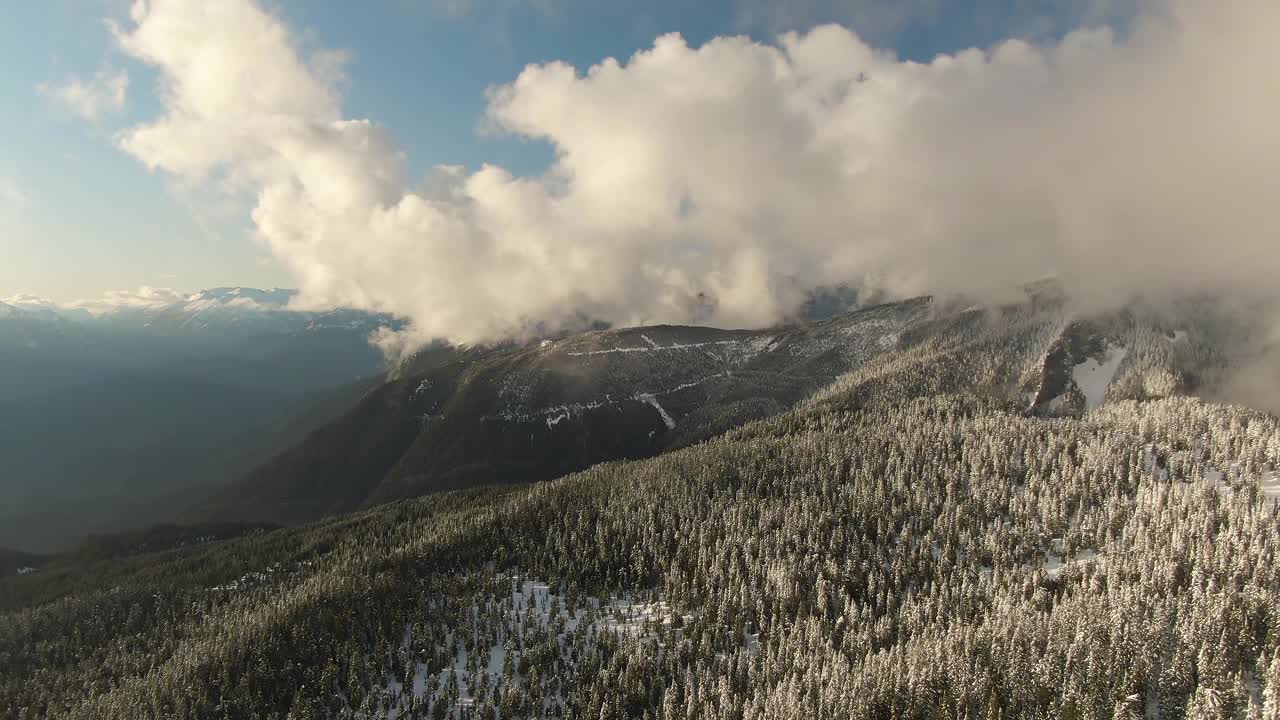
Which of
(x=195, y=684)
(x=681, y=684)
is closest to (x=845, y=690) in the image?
(x=681, y=684)

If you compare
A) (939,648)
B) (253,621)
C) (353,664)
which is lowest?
(939,648)

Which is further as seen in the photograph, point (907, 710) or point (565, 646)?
point (565, 646)

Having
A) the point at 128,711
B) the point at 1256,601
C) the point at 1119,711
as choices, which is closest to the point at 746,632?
the point at 1119,711

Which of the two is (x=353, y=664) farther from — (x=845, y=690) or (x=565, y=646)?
(x=845, y=690)

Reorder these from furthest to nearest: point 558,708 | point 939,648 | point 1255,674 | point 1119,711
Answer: point 558,708
point 939,648
point 1255,674
point 1119,711

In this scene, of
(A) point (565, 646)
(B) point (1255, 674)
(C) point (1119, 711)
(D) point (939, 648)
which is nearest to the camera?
(C) point (1119, 711)

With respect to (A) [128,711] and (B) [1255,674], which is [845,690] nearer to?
(B) [1255,674]

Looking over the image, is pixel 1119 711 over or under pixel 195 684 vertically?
under

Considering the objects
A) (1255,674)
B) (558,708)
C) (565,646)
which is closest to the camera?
(1255,674)

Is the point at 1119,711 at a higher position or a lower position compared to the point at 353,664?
lower
